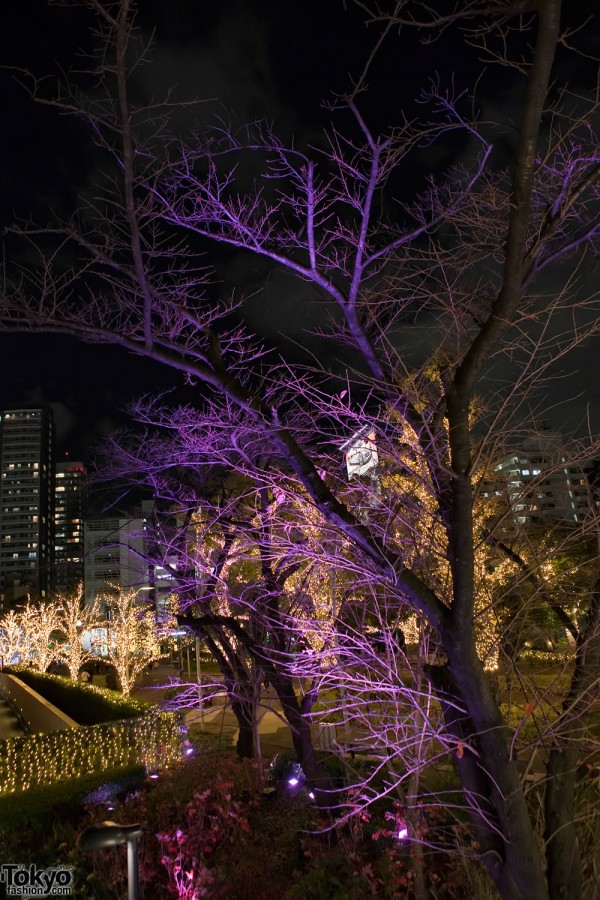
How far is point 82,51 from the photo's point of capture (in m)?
3.45

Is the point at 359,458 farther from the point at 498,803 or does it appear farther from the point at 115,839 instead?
the point at 115,839

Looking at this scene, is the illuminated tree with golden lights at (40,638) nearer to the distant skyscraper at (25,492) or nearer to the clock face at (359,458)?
the clock face at (359,458)

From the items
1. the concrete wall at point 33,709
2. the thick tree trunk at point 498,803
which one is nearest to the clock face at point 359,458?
the thick tree trunk at point 498,803

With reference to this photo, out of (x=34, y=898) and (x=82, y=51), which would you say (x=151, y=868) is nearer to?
(x=34, y=898)

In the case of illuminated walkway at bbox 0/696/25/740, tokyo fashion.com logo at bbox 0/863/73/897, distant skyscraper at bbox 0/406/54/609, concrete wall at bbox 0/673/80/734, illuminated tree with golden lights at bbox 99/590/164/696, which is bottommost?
tokyo fashion.com logo at bbox 0/863/73/897

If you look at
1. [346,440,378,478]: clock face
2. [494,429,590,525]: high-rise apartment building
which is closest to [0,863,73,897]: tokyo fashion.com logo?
[346,440,378,478]: clock face

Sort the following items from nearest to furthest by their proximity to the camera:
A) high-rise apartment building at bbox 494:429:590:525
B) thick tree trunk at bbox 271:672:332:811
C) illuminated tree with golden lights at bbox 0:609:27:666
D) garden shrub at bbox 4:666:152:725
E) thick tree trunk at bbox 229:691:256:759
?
high-rise apartment building at bbox 494:429:590:525 < thick tree trunk at bbox 271:672:332:811 < thick tree trunk at bbox 229:691:256:759 < garden shrub at bbox 4:666:152:725 < illuminated tree with golden lights at bbox 0:609:27:666

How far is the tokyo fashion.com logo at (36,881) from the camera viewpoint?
22.1 ft

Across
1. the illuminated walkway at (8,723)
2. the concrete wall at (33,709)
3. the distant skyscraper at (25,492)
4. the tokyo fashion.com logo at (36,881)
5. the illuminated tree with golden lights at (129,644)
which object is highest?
the distant skyscraper at (25,492)

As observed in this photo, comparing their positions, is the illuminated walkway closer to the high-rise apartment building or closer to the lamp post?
the lamp post

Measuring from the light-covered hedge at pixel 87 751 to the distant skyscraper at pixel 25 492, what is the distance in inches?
5241

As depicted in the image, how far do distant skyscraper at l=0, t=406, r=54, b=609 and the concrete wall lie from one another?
11760 centimetres

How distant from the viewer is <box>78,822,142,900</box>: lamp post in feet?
10.7

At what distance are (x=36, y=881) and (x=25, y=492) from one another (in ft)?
508
